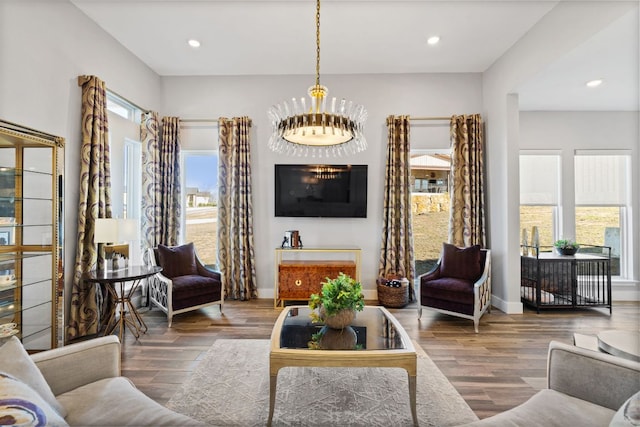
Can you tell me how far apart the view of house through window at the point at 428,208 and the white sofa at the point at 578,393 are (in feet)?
11.1

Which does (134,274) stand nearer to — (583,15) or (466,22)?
(466,22)

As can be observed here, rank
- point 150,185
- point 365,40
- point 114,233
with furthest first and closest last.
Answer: point 150,185, point 365,40, point 114,233

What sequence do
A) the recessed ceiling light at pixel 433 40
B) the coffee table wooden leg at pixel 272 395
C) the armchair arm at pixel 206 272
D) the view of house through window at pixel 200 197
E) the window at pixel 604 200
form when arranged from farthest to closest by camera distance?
the view of house through window at pixel 200 197, the window at pixel 604 200, the armchair arm at pixel 206 272, the recessed ceiling light at pixel 433 40, the coffee table wooden leg at pixel 272 395

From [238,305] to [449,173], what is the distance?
3.76 m

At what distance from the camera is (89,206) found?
10.8 ft

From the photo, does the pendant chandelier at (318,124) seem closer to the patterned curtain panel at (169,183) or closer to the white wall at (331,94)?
the white wall at (331,94)

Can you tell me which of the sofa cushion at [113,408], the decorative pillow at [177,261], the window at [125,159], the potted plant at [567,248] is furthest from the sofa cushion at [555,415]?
the window at [125,159]

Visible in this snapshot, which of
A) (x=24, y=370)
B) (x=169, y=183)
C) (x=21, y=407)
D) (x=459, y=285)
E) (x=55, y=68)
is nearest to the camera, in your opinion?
(x=21, y=407)

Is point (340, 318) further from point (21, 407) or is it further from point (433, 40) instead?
point (433, 40)

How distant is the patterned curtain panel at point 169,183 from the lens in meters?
4.62

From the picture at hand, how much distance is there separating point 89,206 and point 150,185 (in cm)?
120

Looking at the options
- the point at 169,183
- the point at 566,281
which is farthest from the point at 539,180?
the point at 169,183

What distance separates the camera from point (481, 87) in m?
4.74

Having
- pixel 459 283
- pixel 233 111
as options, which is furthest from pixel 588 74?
pixel 233 111
